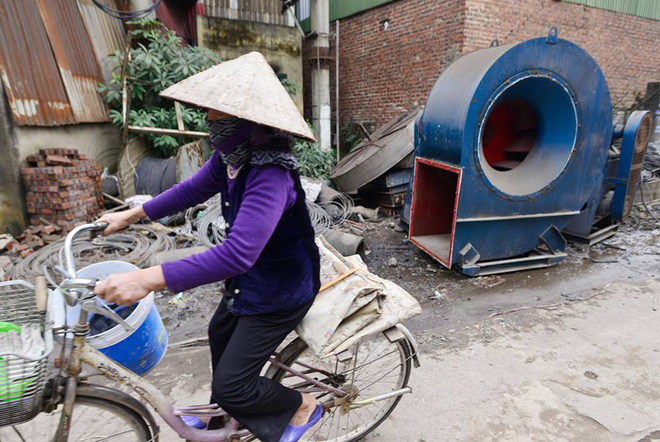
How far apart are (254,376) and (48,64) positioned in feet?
19.9

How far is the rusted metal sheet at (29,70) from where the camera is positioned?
16.5 ft

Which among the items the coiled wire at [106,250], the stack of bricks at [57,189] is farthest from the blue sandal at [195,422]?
the stack of bricks at [57,189]

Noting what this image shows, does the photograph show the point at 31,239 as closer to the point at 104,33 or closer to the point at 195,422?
the point at 104,33

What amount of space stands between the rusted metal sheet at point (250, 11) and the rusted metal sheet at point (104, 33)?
2247mm

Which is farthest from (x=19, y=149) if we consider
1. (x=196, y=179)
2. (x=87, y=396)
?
(x=87, y=396)

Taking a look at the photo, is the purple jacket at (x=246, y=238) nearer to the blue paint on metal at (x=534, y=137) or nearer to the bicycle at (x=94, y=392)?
the bicycle at (x=94, y=392)

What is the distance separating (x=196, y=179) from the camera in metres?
1.90

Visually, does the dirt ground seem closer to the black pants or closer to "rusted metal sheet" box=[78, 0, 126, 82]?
the black pants

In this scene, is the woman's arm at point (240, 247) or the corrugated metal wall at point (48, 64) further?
the corrugated metal wall at point (48, 64)

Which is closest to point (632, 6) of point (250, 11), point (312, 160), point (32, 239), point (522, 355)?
point (312, 160)

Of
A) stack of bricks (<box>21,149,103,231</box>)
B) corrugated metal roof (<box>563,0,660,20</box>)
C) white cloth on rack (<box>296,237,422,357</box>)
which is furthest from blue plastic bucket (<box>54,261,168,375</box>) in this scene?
corrugated metal roof (<box>563,0,660,20</box>)

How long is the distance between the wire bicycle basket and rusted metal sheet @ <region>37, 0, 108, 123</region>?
556 centimetres

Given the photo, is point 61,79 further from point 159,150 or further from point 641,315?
point 641,315

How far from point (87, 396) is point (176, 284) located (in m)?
0.61
